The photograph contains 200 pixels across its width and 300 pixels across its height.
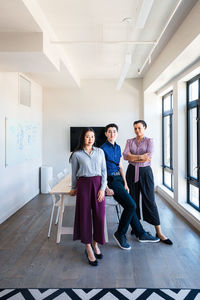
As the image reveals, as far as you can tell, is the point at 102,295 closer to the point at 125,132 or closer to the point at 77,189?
the point at 77,189

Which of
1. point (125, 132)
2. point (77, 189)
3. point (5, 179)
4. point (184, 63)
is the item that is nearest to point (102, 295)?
point (77, 189)

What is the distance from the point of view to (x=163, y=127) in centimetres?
604

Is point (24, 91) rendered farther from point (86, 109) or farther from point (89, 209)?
point (89, 209)

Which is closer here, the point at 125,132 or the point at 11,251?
the point at 11,251

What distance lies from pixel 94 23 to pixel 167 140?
3538 mm

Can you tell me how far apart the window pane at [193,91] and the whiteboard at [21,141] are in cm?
360

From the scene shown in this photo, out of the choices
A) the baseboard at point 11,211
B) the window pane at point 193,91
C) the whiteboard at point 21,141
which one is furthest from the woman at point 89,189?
the window pane at point 193,91

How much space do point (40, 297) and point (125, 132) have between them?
485cm

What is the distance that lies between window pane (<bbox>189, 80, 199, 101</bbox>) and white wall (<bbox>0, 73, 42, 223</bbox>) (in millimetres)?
3565

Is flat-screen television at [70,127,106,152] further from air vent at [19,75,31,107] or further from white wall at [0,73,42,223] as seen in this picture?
air vent at [19,75,31,107]

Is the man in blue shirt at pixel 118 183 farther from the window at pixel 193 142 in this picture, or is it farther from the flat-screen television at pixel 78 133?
the flat-screen television at pixel 78 133

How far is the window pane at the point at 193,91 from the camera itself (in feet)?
13.5

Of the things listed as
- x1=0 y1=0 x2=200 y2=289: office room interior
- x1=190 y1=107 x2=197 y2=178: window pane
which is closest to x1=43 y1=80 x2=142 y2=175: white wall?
x1=0 y1=0 x2=200 y2=289: office room interior

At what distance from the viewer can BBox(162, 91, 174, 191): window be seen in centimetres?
543
